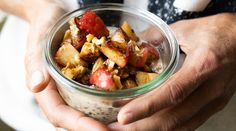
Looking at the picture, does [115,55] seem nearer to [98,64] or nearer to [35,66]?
[98,64]

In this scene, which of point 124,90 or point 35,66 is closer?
point 124,90

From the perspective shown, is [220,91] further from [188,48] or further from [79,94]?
[79,94]

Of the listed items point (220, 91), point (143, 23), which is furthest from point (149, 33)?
point (220, 91)

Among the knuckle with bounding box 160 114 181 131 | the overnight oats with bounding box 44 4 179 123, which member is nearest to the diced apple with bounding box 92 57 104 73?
the overnight oats with bounding box 44 4 179 123

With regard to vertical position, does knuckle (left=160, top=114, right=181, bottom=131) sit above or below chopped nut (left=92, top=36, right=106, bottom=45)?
below

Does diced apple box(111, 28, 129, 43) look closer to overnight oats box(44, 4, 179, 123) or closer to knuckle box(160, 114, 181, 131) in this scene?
overnight oats box(44, 4, 179, 123)

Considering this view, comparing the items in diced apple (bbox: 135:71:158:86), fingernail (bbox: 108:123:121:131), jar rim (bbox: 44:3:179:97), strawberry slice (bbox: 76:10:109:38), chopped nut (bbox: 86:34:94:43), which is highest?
strawberry slice (bbox: 76:10:109:38)

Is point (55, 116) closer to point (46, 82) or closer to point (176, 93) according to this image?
point (46, 82)

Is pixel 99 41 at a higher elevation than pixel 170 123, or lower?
higher

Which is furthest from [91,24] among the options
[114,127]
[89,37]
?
[114,127]
